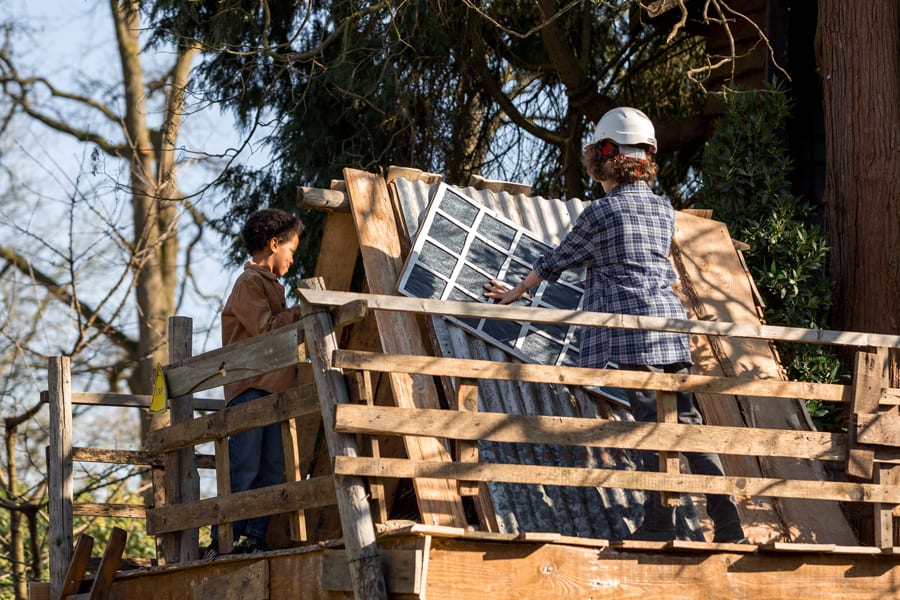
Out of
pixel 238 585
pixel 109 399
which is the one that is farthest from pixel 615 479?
pixel 109 399

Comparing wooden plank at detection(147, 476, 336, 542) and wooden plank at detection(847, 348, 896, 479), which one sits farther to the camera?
wooden plank at detection(847, 348, 896, 479)

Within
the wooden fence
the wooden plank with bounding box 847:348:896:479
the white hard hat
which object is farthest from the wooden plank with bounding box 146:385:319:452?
the wooden plank with bounding box 847:348:896:479

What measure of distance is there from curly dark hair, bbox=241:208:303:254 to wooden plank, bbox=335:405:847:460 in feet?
6.99

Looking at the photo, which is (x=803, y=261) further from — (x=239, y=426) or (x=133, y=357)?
(x=133, y=357)

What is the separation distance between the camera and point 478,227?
21.7 ft

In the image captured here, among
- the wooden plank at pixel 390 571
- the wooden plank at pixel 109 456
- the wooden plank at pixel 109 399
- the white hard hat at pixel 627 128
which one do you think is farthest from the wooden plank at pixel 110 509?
the white hard hat at pixel 627 128

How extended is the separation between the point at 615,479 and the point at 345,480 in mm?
1054

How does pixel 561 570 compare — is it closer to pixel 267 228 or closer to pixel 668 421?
pixel 668 421

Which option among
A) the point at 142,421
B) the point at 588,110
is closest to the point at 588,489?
the point at 588,110

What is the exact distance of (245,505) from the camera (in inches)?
212

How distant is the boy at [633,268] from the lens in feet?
17.2

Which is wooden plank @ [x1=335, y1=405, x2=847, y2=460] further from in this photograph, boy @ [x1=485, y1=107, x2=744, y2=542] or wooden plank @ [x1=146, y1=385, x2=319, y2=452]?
wooden plank @ [x1=146, y1=385, x2=319, y2=452]

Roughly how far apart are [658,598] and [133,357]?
38.4 ft

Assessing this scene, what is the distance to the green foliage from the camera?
746 centimetres
